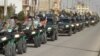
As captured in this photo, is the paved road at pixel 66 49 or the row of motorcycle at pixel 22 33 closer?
the row of motorcycle at pixel 22 33

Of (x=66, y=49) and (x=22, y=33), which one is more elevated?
(x=22, y=33)

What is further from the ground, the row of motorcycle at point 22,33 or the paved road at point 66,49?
the row of motorcycle at point 22,33

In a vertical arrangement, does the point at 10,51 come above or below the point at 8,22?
below

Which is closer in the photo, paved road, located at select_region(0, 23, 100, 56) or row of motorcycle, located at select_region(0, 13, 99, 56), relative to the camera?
row of motorcycle, located at select_region(0, 13, 99, 56)

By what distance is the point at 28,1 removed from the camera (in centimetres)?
8381

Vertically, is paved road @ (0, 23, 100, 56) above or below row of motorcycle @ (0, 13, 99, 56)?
below

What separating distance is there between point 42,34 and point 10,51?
7.33 metres

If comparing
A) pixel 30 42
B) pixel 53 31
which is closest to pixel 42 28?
pixel 30 42

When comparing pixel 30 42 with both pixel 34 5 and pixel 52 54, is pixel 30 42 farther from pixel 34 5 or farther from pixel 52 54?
pixel 34 5

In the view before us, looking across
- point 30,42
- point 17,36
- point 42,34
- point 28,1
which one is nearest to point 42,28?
point 42,34

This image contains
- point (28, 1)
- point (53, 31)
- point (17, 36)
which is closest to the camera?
point (17, 36)

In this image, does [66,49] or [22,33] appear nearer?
[22,33]

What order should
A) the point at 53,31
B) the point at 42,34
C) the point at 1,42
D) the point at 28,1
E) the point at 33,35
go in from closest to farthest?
the point at 1,42, the point at 33,35, the point at 42,34, the point at 53,31, the point at 28,1

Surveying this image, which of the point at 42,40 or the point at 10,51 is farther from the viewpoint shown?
the point at 42,40
